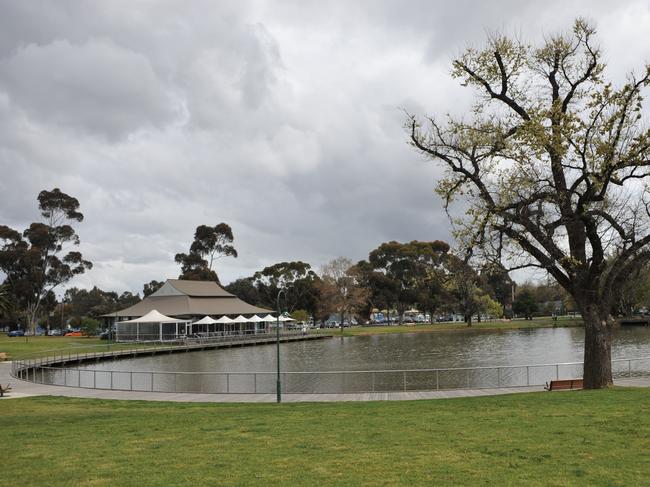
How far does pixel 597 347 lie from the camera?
18781mm

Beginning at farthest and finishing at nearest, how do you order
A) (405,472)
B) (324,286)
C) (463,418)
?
1. (324,286)
2. (463,418)
3. (405,472)

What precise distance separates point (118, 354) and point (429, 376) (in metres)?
29.7

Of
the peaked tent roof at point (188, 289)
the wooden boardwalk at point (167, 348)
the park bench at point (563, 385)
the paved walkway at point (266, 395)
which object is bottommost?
the wooden boardwalk at point (167, 348)

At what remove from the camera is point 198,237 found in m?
105

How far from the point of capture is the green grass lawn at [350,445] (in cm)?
815

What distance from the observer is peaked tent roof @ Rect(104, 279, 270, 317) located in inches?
2773

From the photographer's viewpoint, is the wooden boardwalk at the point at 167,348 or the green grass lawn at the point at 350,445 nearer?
the green grass lawn at the point at 350,445

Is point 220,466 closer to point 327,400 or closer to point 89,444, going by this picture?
point 89,444

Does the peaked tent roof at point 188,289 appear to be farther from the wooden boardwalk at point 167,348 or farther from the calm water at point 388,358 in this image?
the calm water at point 388,358

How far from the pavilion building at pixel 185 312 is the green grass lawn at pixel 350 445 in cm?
4985

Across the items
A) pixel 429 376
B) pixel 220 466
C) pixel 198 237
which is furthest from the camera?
pixel 198 237

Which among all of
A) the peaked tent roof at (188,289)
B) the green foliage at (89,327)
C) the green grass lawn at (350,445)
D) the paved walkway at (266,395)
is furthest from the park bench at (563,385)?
the green foliage at (89,327)

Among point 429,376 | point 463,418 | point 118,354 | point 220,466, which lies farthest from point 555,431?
point 118,354

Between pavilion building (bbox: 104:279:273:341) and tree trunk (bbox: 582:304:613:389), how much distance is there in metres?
49.8
